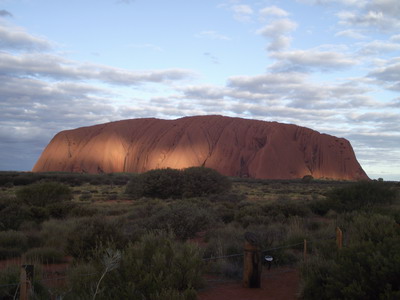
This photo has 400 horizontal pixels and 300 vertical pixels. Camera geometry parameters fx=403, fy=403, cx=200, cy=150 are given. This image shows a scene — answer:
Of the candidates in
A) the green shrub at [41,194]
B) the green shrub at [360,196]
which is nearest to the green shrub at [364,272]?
the green shrub at [360,196]

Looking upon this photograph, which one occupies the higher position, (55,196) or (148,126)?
(148,126)

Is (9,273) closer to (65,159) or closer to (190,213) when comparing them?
(190,213)

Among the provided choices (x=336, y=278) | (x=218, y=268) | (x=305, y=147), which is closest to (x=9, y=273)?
(x=218, y=268)

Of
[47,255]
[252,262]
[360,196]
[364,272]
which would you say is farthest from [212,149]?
[364,272]

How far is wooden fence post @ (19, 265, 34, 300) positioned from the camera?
14.8 ft

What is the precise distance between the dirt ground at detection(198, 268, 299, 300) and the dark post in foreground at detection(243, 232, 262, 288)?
0.41 feet

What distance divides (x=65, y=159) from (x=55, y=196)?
222 feet

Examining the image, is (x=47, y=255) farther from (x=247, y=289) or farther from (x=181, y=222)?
(x=247, y=289)

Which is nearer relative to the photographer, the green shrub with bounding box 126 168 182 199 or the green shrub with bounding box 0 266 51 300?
the green shrub with bounding box 0 266 51 300

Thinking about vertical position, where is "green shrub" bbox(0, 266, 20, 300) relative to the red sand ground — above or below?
above

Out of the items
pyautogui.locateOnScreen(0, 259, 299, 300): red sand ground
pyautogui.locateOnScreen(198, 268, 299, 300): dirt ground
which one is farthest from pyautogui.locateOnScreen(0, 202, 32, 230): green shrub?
pyautogui.locateOnScreen(198, 268, 299, 300): dirt ground

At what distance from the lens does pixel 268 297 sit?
249 inches

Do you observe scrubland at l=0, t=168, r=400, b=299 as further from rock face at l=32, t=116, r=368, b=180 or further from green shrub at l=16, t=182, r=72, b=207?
rock face at l=32, t=116, r=368, b=180

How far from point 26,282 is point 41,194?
579 inches
